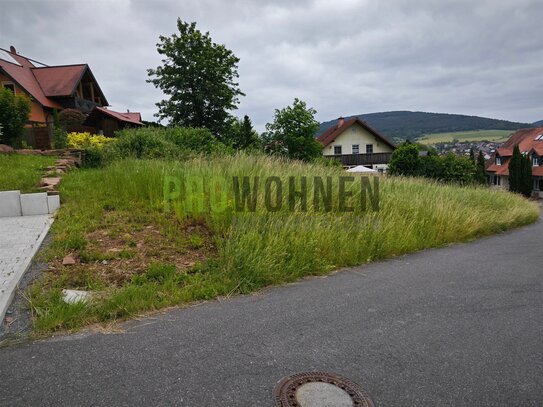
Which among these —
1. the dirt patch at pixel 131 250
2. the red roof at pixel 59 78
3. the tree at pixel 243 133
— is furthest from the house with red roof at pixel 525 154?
the red roof at pixel 59 78

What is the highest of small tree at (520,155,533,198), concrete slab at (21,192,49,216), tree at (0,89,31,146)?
tree at (0,89,31,146)

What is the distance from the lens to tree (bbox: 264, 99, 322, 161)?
30.9 meters

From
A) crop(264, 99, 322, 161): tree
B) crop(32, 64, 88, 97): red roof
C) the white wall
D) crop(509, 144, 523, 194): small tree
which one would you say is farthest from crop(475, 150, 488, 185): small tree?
crop(32, 64, 88, 97): red roof

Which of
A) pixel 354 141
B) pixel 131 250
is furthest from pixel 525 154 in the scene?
pixel 131 250

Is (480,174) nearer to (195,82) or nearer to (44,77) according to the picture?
(195,82)

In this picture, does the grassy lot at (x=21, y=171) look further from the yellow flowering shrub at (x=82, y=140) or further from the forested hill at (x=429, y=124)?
the forested hill at (x=429, y=124)

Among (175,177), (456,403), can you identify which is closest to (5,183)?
(175,177)

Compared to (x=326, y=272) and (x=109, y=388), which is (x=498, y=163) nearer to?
(x=326, y=272)

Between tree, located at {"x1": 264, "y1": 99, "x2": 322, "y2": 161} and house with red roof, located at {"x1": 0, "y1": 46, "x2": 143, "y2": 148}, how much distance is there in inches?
497

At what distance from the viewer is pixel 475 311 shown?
4.20 meters

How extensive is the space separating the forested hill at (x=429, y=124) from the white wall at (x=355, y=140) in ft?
265

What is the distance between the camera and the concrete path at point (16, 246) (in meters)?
4.12

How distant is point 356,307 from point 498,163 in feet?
208

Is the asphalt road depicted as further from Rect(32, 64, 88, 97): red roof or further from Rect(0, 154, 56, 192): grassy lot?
Rect(32, 64, 88, 97): red roof
